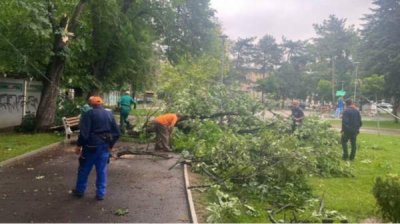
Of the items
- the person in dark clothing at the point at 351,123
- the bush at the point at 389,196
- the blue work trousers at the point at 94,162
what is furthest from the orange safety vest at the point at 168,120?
the bush at the point at 389,196

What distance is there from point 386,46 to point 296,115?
25.3m

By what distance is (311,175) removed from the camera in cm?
1005

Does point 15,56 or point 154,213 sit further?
point 15,56

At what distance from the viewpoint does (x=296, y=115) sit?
47.3 ft

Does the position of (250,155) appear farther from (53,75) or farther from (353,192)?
(53,75)

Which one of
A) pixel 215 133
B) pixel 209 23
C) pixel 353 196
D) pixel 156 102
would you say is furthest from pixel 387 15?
pixel 353 196

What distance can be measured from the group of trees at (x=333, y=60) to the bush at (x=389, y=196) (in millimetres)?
30791

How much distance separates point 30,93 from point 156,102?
6357 mm

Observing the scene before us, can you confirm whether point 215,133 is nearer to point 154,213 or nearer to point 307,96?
point 154,213

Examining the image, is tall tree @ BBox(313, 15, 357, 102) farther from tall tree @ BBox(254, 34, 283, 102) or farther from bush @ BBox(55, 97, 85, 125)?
bush @ BBox(55, 97, 85, 125)

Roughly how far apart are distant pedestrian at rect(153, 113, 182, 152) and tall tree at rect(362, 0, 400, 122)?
26569mm

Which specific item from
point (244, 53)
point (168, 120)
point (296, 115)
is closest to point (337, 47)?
point (244, 53)

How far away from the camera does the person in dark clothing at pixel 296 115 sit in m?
13.9

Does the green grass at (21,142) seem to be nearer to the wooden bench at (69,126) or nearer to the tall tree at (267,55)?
the wooden bench at (69,126)
